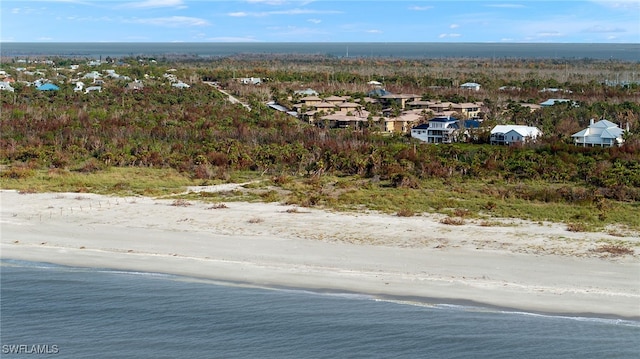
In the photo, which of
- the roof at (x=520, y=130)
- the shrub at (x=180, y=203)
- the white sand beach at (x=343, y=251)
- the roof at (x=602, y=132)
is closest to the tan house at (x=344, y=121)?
the roof at (x=520, y=130)

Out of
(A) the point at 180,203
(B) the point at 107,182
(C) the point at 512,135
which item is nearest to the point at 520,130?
(C) the point at 512,135

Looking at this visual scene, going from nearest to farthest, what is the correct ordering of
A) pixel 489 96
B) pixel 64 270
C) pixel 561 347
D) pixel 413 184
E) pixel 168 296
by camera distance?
pixel 561 347, pixel 168 296, pixel 64 270, pixel 413 184, pixel 489 96

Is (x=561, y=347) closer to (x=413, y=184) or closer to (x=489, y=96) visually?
(x=413, y=184)

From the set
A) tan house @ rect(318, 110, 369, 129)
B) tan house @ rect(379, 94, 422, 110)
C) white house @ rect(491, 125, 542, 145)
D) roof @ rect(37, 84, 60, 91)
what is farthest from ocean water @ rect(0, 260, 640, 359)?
roof @ rect(37, 84, 60, 91)

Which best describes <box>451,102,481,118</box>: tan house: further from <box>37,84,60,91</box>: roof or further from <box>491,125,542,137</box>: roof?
<box>37,84,60,91</box>: roof

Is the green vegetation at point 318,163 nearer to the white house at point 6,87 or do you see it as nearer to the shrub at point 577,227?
the shrub at point 577,227

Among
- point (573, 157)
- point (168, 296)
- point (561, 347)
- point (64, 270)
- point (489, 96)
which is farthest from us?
point (489, 96)

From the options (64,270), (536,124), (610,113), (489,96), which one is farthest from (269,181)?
(489,96)
